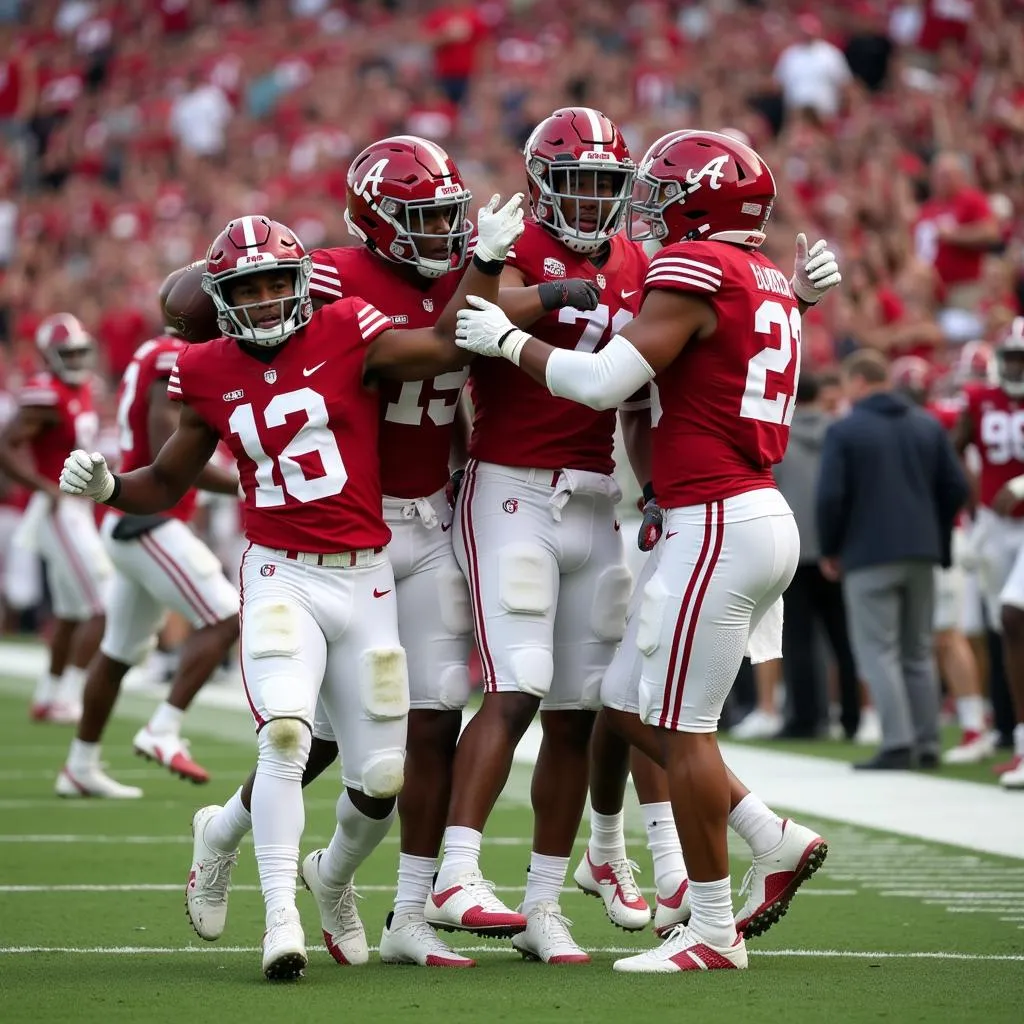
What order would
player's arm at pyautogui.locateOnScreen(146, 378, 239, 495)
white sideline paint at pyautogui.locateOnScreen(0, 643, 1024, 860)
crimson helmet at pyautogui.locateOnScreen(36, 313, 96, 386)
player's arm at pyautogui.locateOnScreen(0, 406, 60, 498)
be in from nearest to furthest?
white sideline paint at pyautogui.locateOnScreen(0, 643, 1024, 860)
player's arm at pyautogui.locateOnScreen(146, 378, 239, 495)
crimson helmet at pyautogui.locateOnScreen(36, 313, 96, 386)
player's arm at pyautogui.locateOnScreen(0, 406, 60, 498)

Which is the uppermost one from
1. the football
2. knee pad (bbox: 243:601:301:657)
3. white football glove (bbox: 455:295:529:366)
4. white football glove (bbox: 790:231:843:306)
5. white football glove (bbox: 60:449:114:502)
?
white football glove (bbox: 790:231:843:306)

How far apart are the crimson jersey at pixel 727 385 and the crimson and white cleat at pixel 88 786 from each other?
4327 mm

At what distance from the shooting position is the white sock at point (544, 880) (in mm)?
5387

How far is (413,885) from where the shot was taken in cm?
536

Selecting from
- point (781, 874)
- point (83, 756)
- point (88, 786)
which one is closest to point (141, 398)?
point (83, 756)

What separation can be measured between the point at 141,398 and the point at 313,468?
328 centimetres

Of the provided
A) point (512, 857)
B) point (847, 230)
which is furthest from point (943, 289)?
point (512, 857)

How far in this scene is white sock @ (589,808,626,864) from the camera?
5.71 metres

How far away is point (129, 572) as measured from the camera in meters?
8.52

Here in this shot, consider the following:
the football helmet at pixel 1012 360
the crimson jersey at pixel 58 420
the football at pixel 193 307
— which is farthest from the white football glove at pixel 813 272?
the crimson jersey at pixel 58 420

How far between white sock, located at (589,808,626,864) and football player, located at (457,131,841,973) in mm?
585

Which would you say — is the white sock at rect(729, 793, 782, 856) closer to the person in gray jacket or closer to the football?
the football

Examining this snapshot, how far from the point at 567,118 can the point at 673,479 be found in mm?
1021

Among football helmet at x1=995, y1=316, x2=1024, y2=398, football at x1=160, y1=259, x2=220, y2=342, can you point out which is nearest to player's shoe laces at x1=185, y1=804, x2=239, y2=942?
football at x1=160, y1=259, x2=220, y2=342
